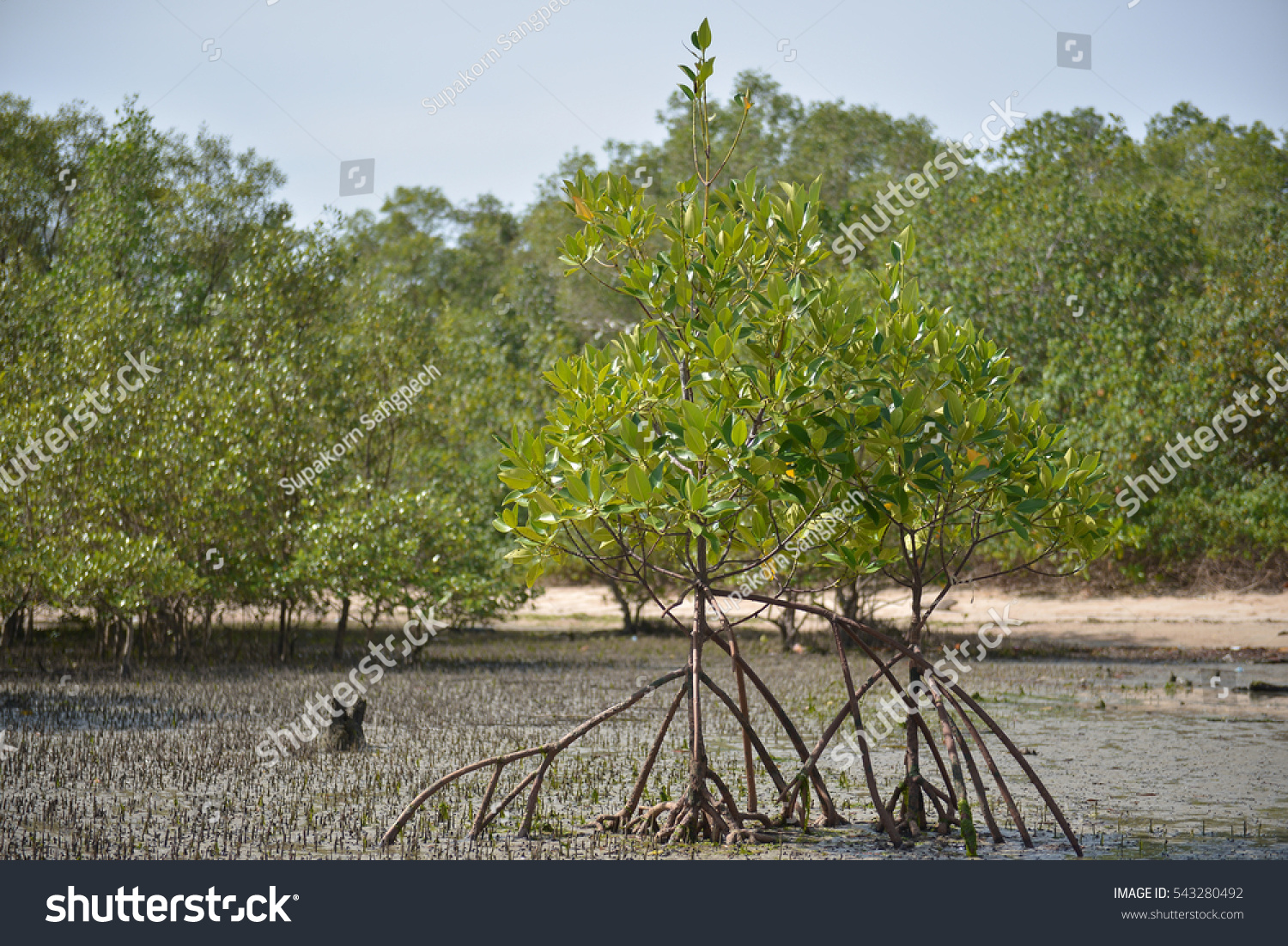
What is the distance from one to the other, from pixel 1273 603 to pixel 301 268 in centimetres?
1894

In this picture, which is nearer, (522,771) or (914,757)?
(914,757)

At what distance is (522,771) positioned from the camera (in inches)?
363

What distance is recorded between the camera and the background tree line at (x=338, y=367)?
51.6 feet

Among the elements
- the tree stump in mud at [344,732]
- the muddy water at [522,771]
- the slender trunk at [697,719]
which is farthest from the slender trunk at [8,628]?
the slender trunk at [697,719]

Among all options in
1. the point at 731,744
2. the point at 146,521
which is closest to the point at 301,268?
the point at 146,521

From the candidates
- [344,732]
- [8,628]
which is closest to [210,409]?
[8,628]
